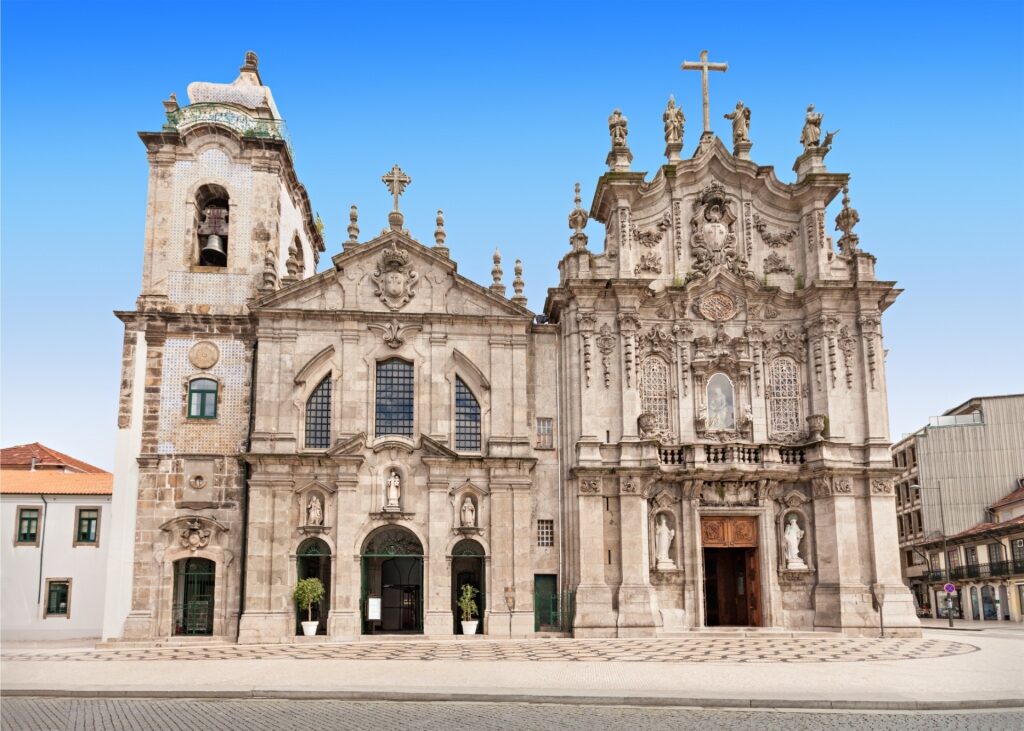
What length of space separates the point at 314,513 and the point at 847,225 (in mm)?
22244

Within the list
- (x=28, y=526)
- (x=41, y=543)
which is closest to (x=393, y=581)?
(x=41, y=543)

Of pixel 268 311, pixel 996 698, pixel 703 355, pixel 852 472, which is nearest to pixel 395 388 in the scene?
pixel 268 311

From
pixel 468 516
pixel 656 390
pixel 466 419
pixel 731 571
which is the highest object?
pixel 656 390

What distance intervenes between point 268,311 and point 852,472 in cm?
2125

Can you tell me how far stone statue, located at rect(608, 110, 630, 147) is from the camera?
3600cm

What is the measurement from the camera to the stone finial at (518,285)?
34844mm

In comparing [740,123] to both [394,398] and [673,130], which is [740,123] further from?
[394,398]

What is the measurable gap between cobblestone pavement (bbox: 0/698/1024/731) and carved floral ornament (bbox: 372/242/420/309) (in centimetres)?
1908

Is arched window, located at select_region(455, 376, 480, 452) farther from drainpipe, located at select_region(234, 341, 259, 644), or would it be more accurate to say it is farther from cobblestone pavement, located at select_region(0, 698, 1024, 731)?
cobblestone pavement, located at select_region(0, 698, 1024, 731)

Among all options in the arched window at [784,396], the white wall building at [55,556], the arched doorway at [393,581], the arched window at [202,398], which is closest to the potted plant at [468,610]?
the arched doorway at [393,581]

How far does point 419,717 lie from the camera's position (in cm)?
1533

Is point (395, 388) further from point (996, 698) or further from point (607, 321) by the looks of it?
point (996, 698)

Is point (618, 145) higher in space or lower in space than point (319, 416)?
higher

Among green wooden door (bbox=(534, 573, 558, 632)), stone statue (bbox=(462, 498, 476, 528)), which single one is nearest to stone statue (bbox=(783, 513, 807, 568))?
green wooden door (bbox=(534, 573, 558, 632))
